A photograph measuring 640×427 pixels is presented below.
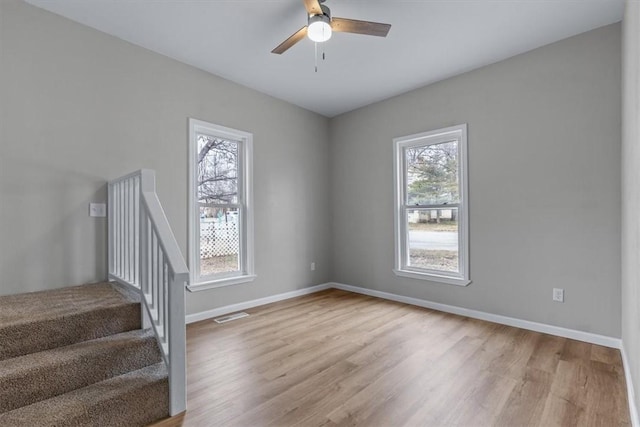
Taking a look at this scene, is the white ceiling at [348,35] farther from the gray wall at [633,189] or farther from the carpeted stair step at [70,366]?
the carpeted stair step at [70,366]

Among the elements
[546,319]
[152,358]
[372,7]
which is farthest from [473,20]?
[152,358]

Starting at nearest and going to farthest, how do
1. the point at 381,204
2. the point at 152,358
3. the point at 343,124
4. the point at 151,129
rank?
the point at 152,358
the point at 151,129
the point at 381,204
the point at 343,124

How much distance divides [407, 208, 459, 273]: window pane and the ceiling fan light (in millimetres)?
2431

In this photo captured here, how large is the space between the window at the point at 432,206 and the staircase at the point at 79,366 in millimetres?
3041

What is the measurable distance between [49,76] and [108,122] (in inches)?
19.2

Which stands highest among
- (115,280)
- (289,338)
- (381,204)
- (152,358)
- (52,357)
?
(381,204)

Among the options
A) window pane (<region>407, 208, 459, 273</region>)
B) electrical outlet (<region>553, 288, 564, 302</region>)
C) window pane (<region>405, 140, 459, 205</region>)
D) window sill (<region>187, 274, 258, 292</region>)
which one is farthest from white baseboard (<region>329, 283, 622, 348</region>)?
window sill (<region>187, 274, 258, 292</region>)

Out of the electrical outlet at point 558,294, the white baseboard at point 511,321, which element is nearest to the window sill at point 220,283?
the white baseboard at point 511,321

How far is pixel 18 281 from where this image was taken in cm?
227

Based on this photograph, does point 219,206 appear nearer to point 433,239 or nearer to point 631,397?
point 433,239

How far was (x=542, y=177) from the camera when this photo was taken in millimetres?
2893

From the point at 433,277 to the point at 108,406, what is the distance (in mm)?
3264

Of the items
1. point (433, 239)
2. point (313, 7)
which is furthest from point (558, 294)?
point (313, 7)

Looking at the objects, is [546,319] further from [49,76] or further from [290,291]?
[49,76]
